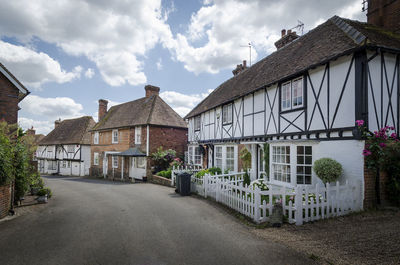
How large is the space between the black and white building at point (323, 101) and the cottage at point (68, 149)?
2681cm

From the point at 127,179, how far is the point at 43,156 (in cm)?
2618

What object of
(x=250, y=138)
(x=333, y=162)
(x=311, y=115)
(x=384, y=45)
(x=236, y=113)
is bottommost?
(x=333, y=162)

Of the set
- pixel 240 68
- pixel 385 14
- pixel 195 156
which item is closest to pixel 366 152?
pixel 385 14

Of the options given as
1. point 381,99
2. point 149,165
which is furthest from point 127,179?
point 381,99

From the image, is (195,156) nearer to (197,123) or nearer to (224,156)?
(197,123)

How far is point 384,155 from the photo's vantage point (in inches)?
265

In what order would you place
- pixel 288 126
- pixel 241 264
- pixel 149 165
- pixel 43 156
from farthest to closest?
pixel 43 156
pixel 149 165
pixel 288 126
pixel 241 264

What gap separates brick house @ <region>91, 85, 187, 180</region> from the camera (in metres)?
20.4

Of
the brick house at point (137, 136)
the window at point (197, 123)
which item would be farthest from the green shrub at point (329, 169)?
the brick house at point (137, 136)

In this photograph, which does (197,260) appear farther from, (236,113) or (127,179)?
(127,179)

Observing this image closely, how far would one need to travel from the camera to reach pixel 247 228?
20.6 feet

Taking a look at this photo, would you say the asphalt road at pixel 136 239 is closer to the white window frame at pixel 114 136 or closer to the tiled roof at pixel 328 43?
the tiled roof at pixel 328 43

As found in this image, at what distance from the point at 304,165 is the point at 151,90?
790 inches

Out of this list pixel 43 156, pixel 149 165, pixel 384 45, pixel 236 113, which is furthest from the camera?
pixel 43 156
